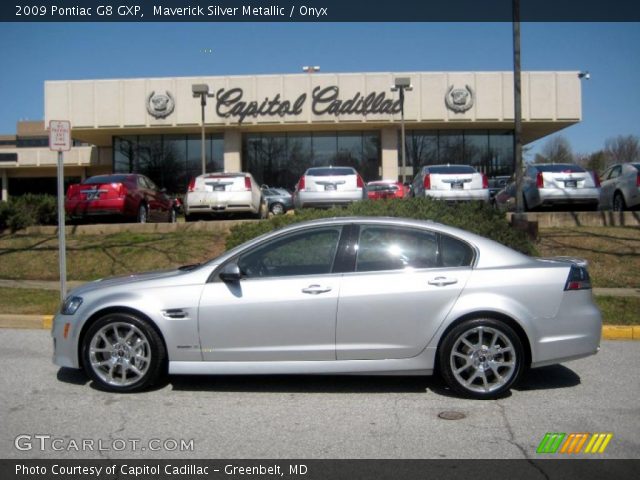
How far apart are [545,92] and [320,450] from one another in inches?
1265

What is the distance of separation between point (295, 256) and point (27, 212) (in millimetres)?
12209

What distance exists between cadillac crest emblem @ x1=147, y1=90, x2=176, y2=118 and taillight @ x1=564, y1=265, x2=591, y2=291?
3026 cm

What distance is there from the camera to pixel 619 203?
16281 millimetres

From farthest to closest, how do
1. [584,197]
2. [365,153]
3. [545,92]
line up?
[365,153]
[545,92]
[584,197]

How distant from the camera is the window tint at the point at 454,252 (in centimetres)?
565

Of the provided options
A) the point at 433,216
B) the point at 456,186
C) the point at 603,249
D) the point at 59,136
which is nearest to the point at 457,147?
the point at 456,186

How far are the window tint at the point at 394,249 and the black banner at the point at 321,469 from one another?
1.91m

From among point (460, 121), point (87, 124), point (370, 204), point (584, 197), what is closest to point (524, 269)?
point (370, 204)

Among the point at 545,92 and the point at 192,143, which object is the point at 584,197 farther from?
the point at 192,143

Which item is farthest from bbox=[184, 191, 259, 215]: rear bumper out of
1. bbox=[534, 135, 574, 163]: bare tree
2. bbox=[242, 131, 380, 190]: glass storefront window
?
bbox=[534, 135, 574, 163]: bare tree

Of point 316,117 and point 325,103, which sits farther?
point 316,117

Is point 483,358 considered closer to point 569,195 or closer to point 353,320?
point 353,320

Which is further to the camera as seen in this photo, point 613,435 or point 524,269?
point 524,269

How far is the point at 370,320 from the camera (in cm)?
542
